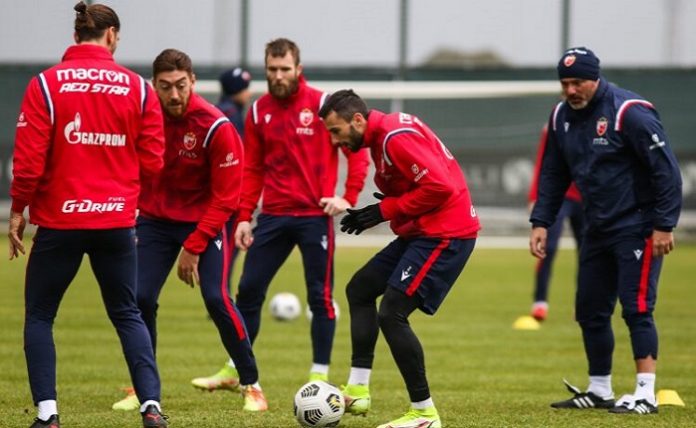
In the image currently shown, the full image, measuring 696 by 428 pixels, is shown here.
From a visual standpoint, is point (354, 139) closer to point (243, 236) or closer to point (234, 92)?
point (243, 236)

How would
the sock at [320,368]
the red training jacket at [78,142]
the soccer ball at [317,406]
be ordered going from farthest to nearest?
the sock at [320,368], the soccer ball at [317,406], the red training jacket at [78,142]

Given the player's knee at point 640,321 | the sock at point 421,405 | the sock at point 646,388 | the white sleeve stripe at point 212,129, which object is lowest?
the sock at point 646,388

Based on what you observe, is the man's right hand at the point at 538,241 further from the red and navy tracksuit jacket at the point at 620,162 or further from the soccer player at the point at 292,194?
the soccer player at the point at 292,194

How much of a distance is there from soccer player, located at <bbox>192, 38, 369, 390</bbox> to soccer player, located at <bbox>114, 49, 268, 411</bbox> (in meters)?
0.90

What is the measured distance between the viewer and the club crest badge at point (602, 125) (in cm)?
786

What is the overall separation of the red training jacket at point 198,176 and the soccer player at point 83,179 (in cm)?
101

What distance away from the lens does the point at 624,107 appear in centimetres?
784

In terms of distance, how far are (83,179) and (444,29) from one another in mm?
18627

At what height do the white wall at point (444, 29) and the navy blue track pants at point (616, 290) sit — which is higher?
the white wall at point (444, 29)

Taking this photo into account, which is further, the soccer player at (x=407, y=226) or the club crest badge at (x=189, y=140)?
the club crest badge at (x=189, y=140)

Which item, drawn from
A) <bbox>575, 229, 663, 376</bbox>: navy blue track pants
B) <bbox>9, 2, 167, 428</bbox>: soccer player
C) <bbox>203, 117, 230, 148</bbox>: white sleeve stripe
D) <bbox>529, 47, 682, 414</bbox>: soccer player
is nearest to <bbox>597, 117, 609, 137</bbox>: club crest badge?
<bbox>529, 47, 682, 414</bbox>: soccer player

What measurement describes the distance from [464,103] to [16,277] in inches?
402

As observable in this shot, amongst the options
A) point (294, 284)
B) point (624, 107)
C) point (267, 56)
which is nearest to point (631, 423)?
point (624, 107)

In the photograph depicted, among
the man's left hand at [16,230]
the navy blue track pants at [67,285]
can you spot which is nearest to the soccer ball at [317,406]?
the navy blue track pants at [67,285]
